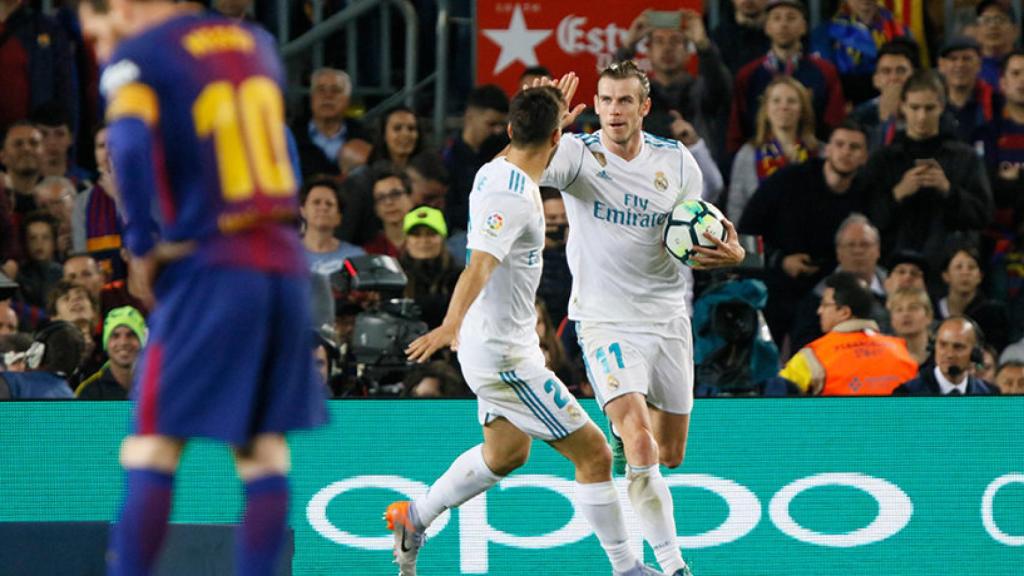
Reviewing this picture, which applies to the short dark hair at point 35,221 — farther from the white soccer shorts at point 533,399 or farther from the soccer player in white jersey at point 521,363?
the white soccer shorts at point 533,399

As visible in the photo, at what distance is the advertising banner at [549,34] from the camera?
12.0 m

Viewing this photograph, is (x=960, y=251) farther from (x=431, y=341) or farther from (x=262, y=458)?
(x=262, y=458)

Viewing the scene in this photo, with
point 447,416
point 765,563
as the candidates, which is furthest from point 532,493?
point 765,563

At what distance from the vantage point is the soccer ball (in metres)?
7.76

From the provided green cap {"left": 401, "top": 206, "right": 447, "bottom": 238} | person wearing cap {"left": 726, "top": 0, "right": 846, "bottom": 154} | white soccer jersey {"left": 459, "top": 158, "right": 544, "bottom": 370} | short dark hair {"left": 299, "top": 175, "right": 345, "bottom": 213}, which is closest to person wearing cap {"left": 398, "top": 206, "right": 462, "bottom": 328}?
green cap {"left": 401, "top": 206, "right": 447, "bottom": 238}

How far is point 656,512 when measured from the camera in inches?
300

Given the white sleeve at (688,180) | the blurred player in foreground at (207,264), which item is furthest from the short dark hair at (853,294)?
the blurred player in foreground at (207,264)

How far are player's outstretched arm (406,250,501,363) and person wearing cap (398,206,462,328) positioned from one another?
2.91 meters

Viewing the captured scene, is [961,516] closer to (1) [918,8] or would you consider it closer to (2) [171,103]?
Result: (2) [171,103]

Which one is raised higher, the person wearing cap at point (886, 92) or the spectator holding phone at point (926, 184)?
the person wearing cap at point (886, 92)

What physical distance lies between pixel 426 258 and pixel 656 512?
10.2ft

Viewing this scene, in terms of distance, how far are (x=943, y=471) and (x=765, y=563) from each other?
0.95 metres

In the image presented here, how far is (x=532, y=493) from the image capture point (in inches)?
330

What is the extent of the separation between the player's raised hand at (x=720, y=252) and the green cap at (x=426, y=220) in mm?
2766
